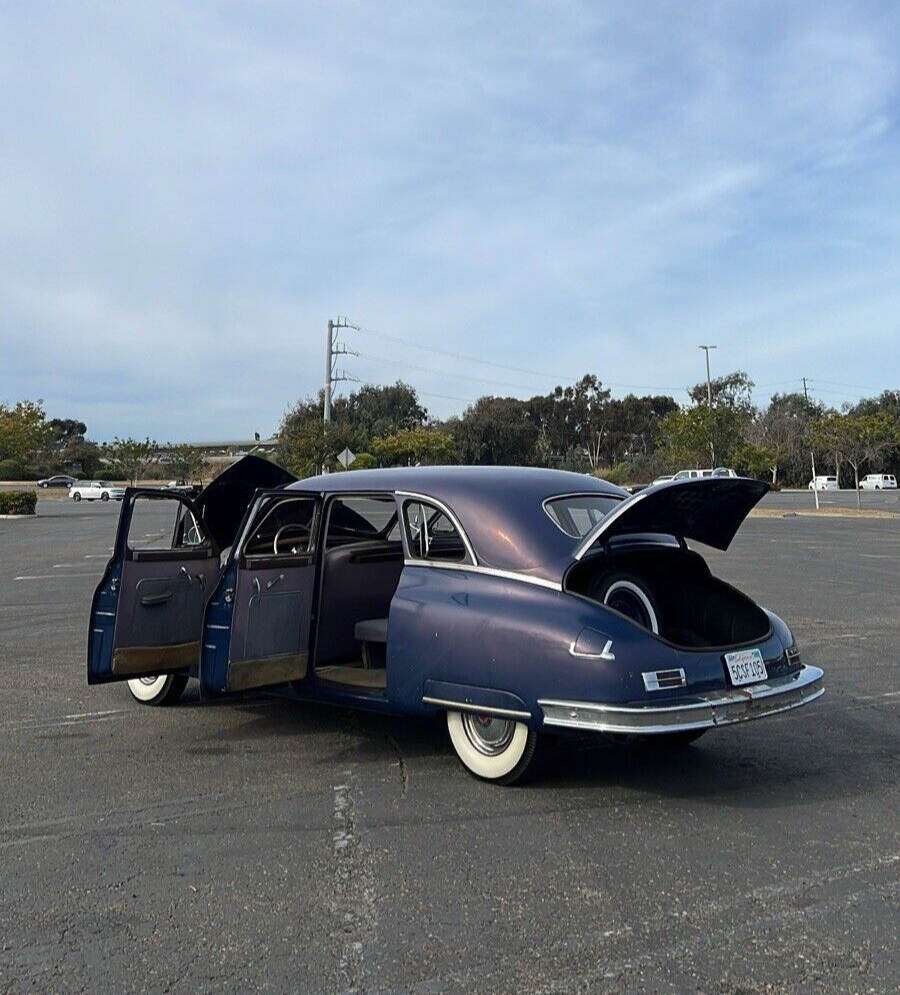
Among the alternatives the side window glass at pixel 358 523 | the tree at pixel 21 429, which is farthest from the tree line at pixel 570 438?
the side window glass at pixel 358 523

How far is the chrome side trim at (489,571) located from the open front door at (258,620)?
0.81 metres

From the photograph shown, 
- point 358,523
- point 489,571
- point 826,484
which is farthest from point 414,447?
point 489,571

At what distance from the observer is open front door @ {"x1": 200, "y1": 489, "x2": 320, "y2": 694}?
19.3ft

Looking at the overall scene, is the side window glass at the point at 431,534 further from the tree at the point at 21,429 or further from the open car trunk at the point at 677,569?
the tree at the point at 21,429

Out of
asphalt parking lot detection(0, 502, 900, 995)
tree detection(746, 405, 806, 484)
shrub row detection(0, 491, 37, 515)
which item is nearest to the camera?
asphalt parking lot detection(0, 502, 900, 995)

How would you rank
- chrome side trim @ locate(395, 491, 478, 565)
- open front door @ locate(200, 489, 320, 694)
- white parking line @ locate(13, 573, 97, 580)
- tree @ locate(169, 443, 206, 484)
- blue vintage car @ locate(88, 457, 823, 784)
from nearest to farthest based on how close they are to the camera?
blue vintage car @ locate(88, 457, 823, 784) → chrome side trim @ locate(395, 491, 478, 565) → open front door @ locate(200, 489, 320, 694) → white parking line @ locate(13, 573, 97, 580) → tree @ locate(169, 443, 206, 484)

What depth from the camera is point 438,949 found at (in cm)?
356

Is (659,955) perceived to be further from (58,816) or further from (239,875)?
(58,816)

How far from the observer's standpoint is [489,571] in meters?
5.41

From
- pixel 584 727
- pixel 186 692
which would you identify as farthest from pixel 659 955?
pixel 186 692

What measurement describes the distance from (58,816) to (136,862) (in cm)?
83

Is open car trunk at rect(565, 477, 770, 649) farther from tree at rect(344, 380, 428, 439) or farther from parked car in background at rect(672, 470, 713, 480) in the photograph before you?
tree at rect(344, 380, 428, 439)

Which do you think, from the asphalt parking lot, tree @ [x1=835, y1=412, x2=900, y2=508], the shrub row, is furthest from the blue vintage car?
tree @ [x1=835, y1=412, x2=900, y2=508]

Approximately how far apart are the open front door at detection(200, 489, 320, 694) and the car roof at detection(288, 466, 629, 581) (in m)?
0.58
